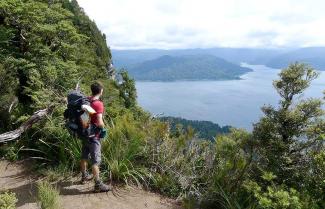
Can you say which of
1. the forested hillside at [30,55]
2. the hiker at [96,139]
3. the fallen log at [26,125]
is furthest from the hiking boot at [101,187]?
the forested hillside at [30,55]

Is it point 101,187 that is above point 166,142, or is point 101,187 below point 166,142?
below

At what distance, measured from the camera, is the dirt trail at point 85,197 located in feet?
19.2

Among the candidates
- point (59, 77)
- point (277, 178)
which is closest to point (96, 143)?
point (277, 178)

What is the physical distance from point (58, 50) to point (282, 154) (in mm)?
6041

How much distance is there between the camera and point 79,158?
690cm

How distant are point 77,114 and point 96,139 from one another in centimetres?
48

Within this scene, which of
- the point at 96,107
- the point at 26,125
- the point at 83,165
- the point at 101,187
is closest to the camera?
the point at 96,107

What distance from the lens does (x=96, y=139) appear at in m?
6.06

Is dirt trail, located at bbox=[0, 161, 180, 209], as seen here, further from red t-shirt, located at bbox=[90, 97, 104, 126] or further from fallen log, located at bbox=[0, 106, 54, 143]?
red t-shirt, located at bbox=[90, 97, 104, 126]

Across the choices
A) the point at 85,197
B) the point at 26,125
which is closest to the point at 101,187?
the point at 85,197

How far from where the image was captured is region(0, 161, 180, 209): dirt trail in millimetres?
5867

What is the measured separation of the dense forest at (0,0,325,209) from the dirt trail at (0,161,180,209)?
264mm

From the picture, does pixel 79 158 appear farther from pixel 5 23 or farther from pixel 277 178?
pixel 5 23

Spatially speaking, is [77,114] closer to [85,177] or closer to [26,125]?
[85,177]
